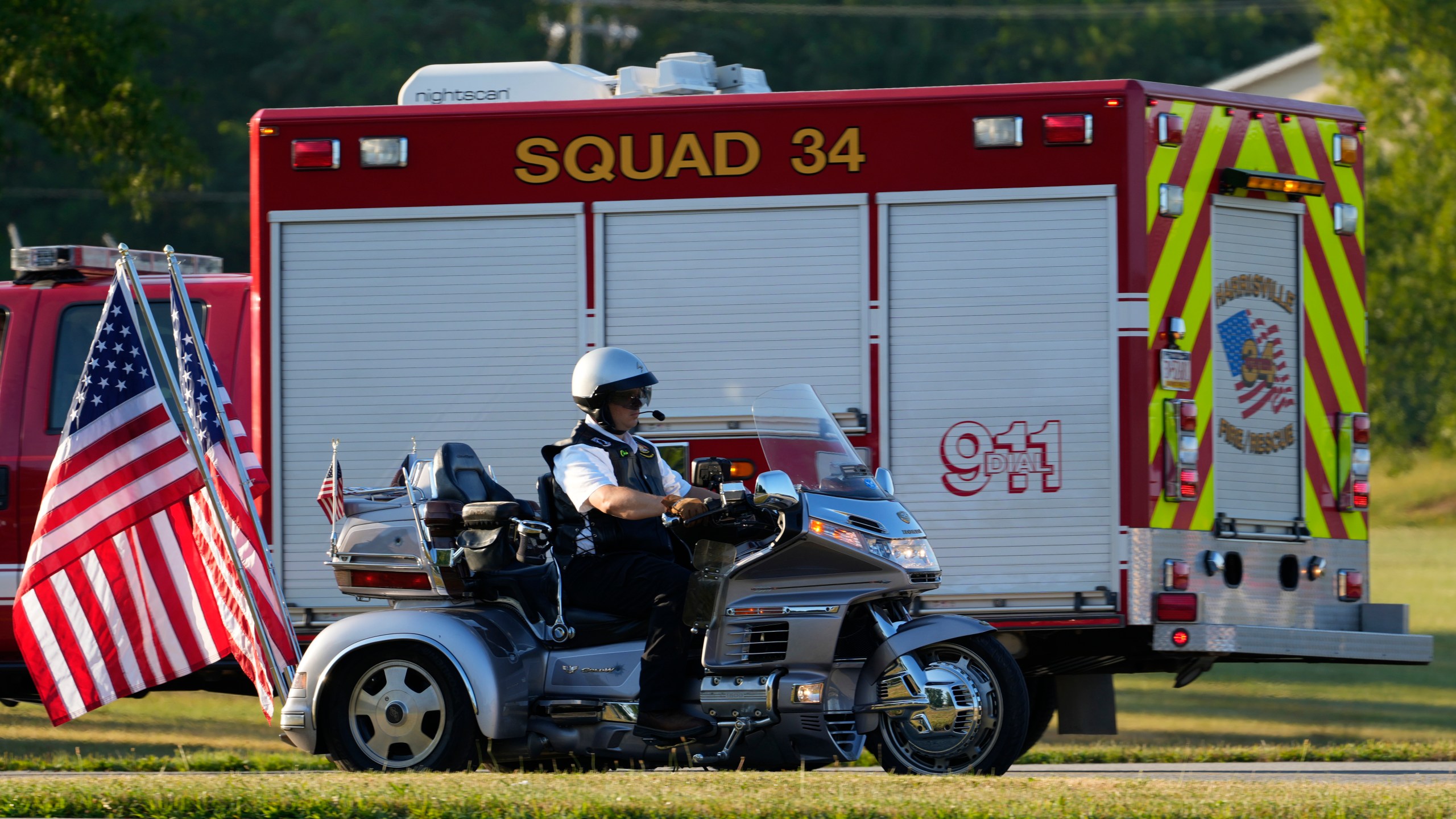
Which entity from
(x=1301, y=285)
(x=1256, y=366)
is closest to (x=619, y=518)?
(x=1256, y=366)

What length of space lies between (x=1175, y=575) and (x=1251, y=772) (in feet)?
4.62

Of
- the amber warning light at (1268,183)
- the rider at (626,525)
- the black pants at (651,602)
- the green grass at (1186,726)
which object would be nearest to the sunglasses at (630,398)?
the rider at (626,525)

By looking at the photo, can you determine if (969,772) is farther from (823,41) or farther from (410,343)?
(823,41)

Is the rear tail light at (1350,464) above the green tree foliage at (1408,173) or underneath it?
underneath

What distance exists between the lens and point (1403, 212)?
104 ft

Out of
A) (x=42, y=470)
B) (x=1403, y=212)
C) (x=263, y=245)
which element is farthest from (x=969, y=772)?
(x=1403, y=212)

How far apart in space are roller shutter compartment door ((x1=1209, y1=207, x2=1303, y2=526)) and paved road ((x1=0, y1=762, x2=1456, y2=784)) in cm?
119

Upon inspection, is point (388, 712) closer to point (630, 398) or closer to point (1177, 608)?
point (630, 398)

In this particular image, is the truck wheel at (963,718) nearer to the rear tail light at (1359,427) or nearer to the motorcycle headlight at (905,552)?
the motorcycle headlight at (905,552)

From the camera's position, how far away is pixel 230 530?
8219 millimetres

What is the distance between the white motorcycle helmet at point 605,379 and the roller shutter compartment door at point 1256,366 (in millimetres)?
2771

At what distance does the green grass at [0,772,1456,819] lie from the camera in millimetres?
5957

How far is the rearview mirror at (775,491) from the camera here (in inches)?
266

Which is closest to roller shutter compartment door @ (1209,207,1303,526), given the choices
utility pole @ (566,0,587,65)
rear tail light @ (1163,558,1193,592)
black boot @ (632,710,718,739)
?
rear tail light @ (1163,558,1193,592)
